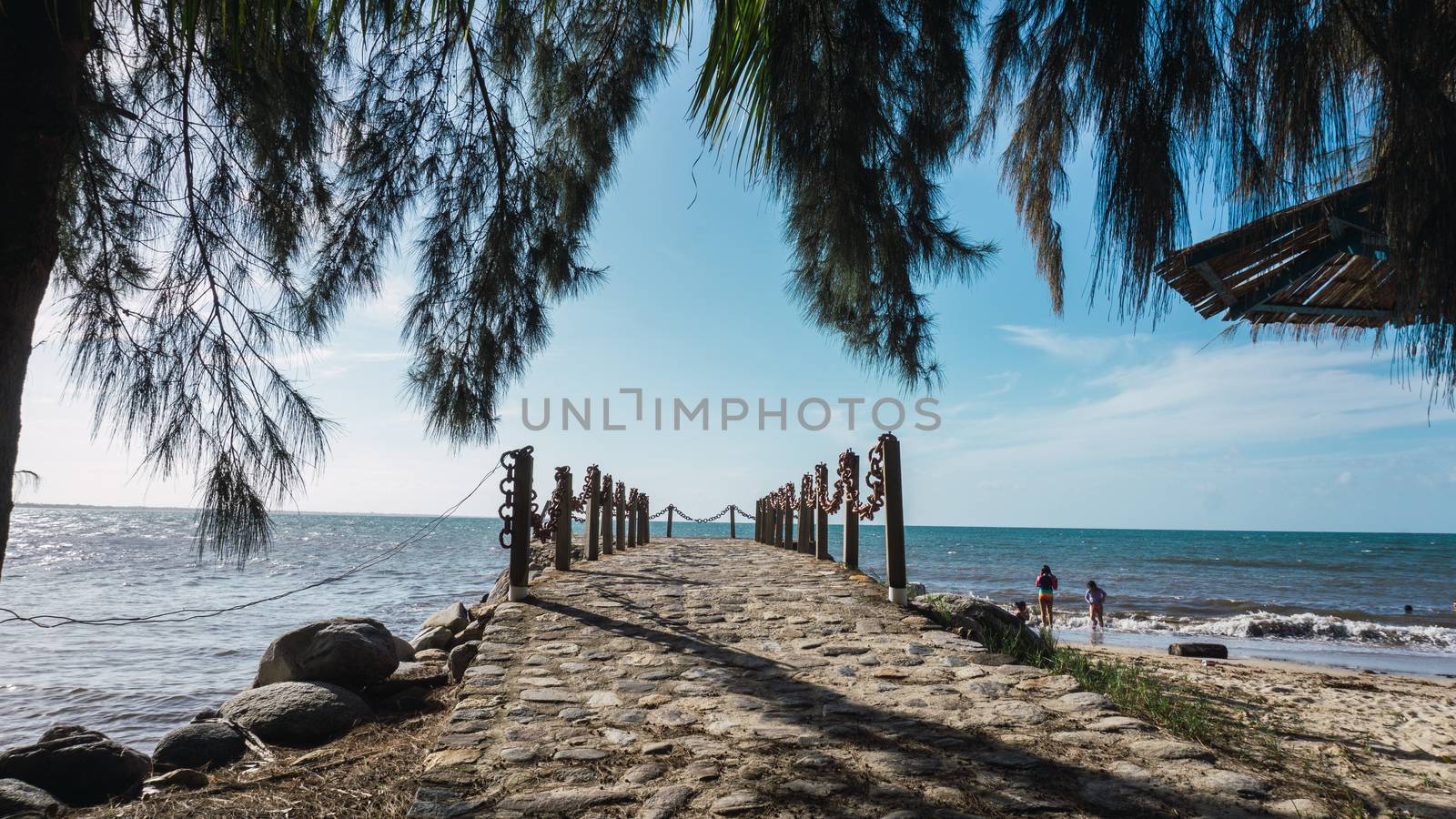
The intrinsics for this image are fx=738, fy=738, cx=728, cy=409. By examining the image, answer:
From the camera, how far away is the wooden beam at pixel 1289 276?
3.28m

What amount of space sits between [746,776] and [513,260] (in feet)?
9.71

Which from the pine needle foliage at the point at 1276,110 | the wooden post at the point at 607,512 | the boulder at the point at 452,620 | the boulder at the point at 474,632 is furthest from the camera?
the wooden post at the point at 607,512

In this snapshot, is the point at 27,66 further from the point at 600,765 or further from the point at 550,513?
the point at 550,513

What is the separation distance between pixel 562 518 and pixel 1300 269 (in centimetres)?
731

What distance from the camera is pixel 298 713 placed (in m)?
4.83

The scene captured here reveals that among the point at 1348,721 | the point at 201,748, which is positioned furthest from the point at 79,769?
the point at 1348,721

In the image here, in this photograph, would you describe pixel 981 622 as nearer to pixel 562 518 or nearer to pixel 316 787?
pixel 562 518

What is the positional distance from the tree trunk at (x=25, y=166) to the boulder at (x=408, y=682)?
12.1 feet

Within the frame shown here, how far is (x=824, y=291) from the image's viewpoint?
381 centimetres

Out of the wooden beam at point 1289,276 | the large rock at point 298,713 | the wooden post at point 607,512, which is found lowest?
the large rock at point 298,713

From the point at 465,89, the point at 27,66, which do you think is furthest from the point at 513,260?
the point at 27,66

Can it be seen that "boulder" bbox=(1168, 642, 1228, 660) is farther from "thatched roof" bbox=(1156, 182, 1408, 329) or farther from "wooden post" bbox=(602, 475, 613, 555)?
"thatched roof" bbox=(1156, 182, 1408, 329)

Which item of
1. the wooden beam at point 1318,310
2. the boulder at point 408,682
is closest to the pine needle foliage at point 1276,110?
the wooden beam at point 1318,310

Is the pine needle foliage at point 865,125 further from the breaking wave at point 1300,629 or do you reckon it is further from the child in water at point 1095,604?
the breaking wave at point 1300,629
